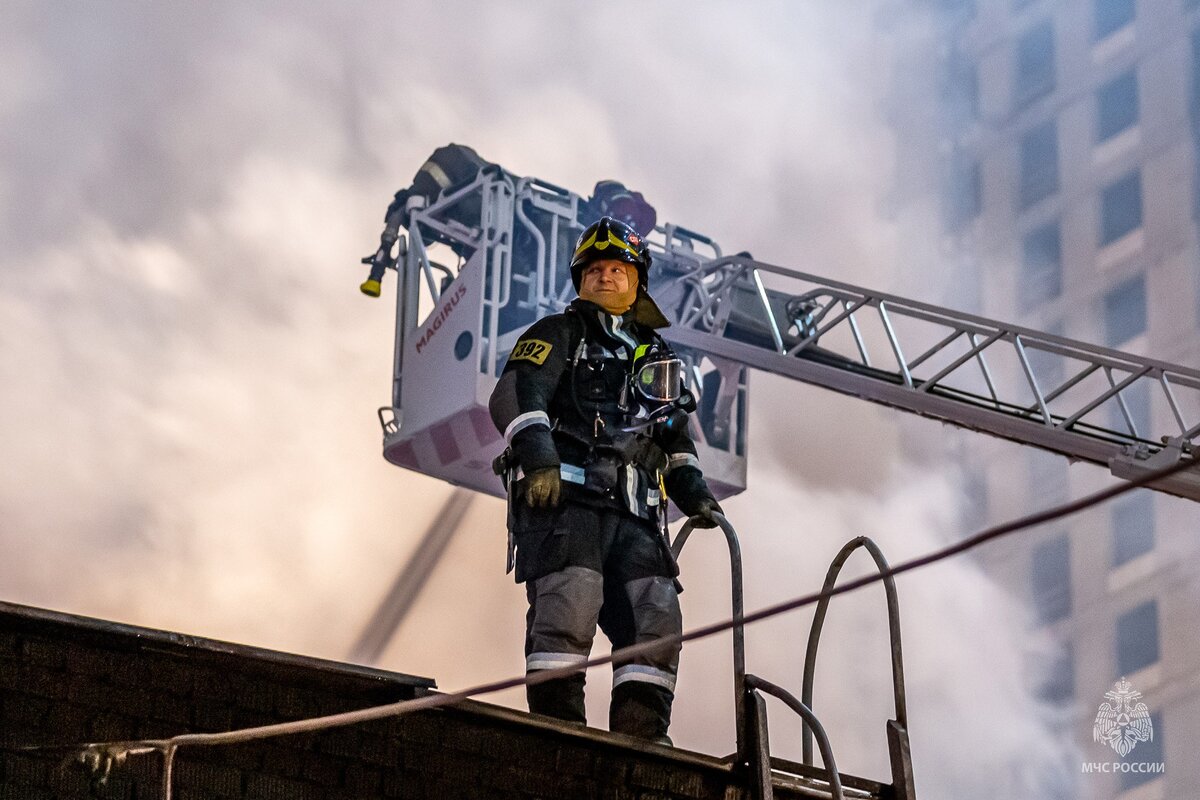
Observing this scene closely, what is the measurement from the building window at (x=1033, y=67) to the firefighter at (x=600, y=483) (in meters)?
31.2

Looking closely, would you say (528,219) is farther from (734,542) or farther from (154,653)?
(154,653)

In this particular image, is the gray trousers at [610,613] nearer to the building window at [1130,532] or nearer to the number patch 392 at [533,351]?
the number patch 392 at [533,351]

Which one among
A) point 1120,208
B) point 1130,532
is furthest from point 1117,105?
point 1130,532

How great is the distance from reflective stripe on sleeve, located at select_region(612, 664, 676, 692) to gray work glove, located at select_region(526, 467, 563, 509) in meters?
0.54

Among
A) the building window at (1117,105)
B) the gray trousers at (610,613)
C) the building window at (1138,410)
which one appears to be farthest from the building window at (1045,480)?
the gray trousers at (610,613)

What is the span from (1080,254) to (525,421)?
3123 centimetres

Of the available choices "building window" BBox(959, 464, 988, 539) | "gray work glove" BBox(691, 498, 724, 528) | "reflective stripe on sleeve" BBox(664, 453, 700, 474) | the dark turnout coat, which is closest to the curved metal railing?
"gray work glove" BBox(691, 498, 724, 528)

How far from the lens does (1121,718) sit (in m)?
32.3

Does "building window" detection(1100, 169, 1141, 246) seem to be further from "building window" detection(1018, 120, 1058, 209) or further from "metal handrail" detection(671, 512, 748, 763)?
"metal handrail" detection(671, 512, 748, 763)

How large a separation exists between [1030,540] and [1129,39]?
9591 millimetres

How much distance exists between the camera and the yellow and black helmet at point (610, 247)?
556 centimetres

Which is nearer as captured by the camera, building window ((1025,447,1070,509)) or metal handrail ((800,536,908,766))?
metal handrail ((800,536,908,766))

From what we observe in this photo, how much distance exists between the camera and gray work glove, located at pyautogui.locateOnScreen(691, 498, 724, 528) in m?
5.20

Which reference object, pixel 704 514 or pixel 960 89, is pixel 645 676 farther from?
pixel 960 89
